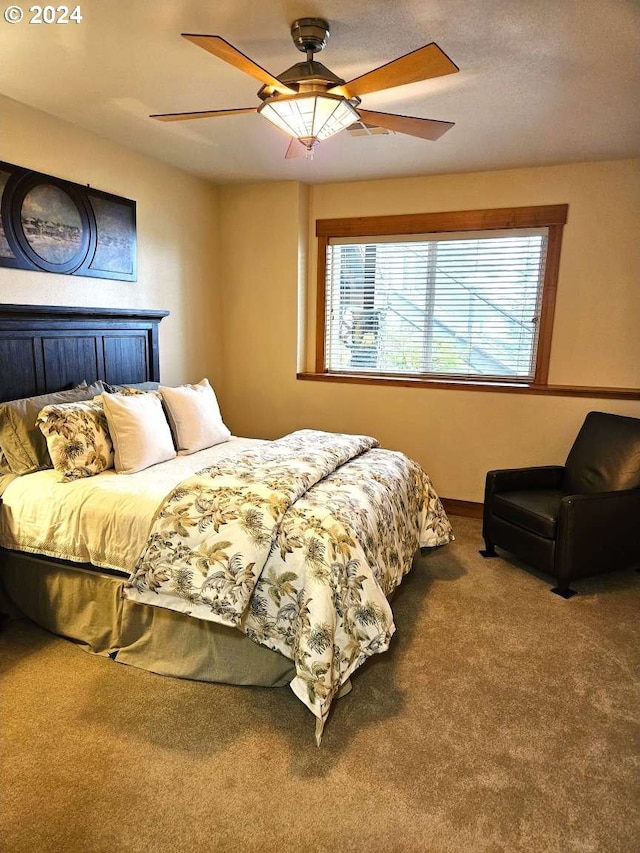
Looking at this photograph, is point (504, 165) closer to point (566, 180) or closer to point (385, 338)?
point (566, 180)

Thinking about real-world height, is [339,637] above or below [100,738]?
above

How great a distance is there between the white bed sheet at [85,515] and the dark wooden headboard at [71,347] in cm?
65

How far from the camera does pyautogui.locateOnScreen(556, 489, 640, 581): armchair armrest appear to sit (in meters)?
3.02

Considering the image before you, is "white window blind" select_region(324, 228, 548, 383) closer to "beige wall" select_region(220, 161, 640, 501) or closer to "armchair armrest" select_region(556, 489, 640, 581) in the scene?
"beige wall" select_region(220, 161, 640, 501)

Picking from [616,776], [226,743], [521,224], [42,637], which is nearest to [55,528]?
[42,637]

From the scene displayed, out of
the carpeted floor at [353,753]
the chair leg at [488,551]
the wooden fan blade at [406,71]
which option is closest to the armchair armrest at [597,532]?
the carpeted floor at [353,753]

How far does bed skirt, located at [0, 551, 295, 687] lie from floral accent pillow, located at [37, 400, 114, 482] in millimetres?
468

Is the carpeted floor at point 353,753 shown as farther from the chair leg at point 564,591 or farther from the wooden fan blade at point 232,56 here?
the wooden fan blade at point 232,56

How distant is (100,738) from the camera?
198 cm

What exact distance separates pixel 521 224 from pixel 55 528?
146 inches

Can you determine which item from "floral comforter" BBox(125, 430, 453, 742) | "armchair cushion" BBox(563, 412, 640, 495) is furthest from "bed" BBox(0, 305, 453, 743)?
"armchair cushion" BBox(563, 412, 640, 495)

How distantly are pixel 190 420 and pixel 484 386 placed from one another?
227cm

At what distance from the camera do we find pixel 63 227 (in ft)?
10.4

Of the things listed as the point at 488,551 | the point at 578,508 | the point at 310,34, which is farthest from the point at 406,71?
the point at 488,551
